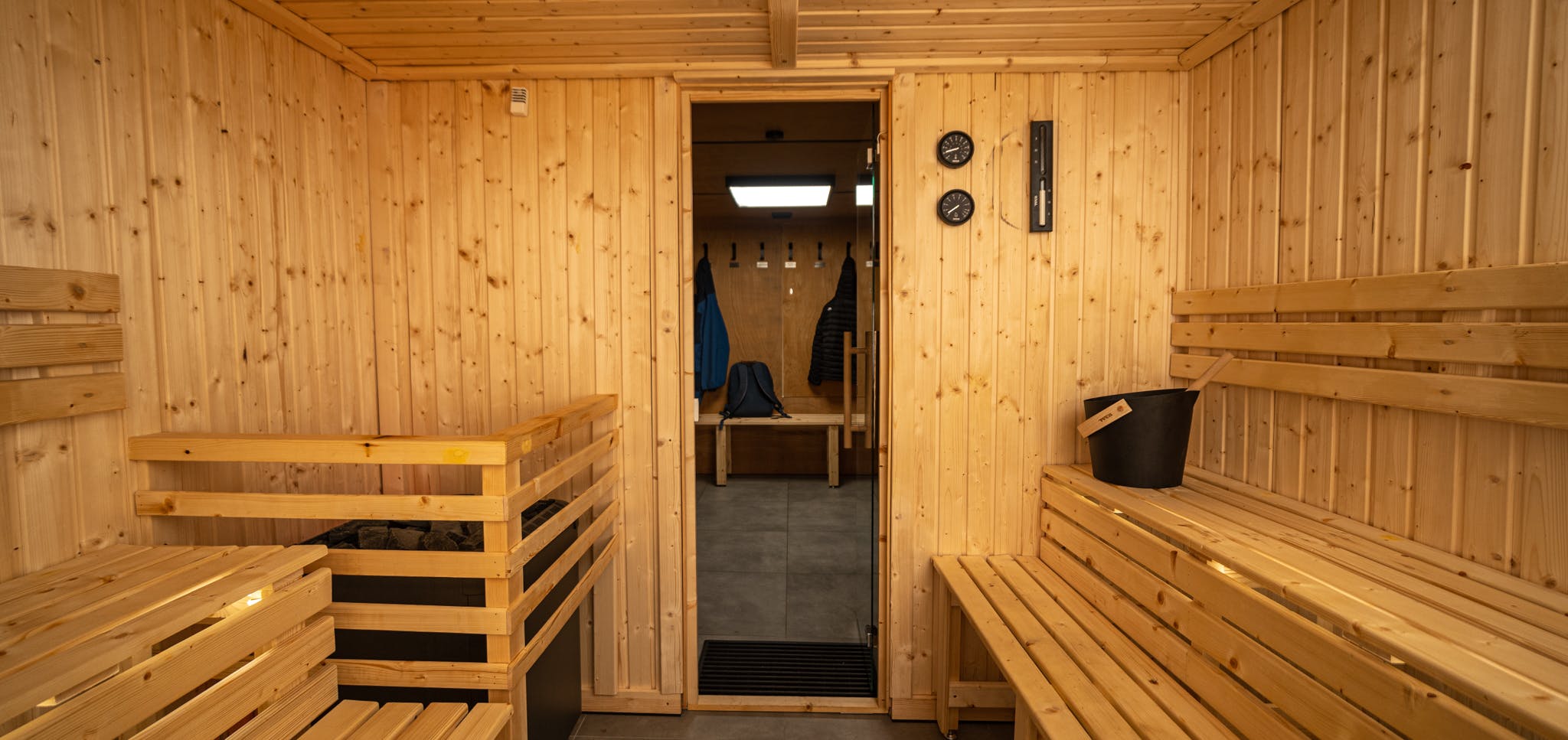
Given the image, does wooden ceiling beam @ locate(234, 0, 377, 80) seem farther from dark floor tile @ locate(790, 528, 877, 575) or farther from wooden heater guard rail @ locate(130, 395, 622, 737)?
dark floor tile @ locate(790, 528, 877, 575)

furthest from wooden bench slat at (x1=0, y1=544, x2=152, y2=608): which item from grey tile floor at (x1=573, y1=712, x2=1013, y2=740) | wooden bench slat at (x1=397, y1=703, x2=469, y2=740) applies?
grey tile floor at (x1=573, y1=712, x2=1013, y2=740)

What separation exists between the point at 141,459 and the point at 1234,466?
3.16 m

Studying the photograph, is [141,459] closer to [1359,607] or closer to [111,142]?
[111,142]

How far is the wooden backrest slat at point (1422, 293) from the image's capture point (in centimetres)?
138

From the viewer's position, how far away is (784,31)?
219 centimetres

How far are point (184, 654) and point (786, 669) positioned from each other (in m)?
2.20

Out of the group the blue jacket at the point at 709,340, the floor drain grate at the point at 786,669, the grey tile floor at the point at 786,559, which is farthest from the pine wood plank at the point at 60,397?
the blue jacket at the point at 709,340

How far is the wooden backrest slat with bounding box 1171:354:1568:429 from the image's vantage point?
137cm

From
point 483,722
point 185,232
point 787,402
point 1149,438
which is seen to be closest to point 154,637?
point 483,722

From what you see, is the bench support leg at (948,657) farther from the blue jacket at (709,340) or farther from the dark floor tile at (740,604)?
the blue jacket at (709,340)

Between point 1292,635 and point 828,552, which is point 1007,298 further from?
point 828,552

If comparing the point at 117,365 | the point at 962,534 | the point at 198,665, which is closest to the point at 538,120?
the point at 117,365

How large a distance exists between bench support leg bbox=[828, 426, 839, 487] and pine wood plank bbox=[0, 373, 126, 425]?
4.67 metres

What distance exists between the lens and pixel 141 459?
1.70 metres
